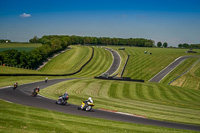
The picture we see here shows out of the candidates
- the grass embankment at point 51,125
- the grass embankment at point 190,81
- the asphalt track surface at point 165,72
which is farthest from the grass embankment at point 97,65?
the grass embankment at point 51,125

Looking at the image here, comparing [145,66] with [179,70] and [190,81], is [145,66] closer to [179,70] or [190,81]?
[179,70]

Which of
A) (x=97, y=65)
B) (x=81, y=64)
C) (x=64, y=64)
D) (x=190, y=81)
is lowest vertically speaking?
(x=190, y=81)

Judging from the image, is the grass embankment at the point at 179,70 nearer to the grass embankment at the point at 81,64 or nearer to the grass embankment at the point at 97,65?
the grass embankment at the point at 97,65

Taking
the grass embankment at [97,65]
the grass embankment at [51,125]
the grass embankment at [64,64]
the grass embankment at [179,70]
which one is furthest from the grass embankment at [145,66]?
the grass embankment at [51,125]

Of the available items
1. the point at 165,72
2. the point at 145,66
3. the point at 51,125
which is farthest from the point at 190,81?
the point at 51,125

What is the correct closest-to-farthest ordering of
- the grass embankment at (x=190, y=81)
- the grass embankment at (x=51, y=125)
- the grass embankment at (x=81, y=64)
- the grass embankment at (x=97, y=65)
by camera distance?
the grass embankment at (x=51, y=125), the grass embankment at (x=190, y=81), the grass embankment at (x=97, y=65), the grass embankment at (x=81, y=64)

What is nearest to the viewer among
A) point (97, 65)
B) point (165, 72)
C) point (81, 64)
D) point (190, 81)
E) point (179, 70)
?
point (190, 81)

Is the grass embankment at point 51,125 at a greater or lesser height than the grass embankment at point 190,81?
greater

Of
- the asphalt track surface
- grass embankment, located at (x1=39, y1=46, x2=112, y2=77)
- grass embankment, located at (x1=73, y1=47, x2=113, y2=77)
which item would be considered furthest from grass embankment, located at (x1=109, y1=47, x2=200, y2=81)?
grass embankment, located at (x1=39, y1=46, x2=112, y2=77)

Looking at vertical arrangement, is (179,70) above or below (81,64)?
below

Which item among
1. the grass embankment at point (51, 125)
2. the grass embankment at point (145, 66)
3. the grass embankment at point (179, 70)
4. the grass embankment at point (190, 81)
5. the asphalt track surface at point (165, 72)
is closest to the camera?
the grass embankment at point (51, 125)

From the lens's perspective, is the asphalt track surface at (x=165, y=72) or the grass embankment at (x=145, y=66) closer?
the asphalt track surface at (x=165, y=72)

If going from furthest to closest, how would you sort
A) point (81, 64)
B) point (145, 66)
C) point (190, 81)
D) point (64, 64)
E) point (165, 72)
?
point (64, 64) → point (81, 64) → point (145, 66) → point (165, 72) → point (190, 81)

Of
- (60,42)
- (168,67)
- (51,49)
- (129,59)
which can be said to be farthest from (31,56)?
(168,67)
